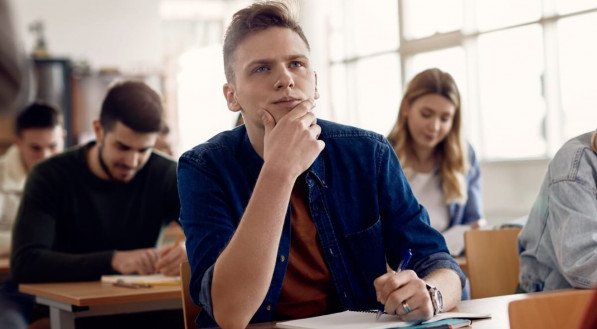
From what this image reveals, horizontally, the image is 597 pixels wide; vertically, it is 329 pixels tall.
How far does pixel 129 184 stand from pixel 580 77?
3662 millimetres

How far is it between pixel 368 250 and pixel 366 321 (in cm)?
39

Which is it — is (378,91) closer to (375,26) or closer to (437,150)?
(375,26)

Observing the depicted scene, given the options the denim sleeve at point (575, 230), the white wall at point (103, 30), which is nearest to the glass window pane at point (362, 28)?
the white wall at point (103, 30)

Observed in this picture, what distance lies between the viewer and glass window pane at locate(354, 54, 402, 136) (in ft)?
25.6

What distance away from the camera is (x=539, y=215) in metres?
2.29

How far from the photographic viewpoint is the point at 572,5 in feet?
19.0

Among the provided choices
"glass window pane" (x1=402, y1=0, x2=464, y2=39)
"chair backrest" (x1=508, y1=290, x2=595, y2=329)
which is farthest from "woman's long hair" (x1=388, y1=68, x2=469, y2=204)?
"glass window pane" (x1=402, y1=0, x2=464, y2=39)

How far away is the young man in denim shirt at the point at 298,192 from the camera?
5.87 feet

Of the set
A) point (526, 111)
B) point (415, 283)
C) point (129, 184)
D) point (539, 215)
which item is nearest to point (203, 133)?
point (526, 111)

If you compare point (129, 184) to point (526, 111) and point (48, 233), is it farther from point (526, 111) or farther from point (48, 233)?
point (526, 111)

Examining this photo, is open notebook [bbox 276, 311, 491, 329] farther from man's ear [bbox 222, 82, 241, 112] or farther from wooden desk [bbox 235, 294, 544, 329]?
man's ear [bbox 222, 82, 241, 112]

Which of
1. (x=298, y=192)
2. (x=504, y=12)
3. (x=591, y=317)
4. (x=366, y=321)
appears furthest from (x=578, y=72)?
(x=591, y=317)

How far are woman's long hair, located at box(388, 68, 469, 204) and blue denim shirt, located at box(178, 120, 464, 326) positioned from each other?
6.33 ft

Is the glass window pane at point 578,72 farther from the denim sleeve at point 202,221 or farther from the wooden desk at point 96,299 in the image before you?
the denim sleeve at point 202,221
